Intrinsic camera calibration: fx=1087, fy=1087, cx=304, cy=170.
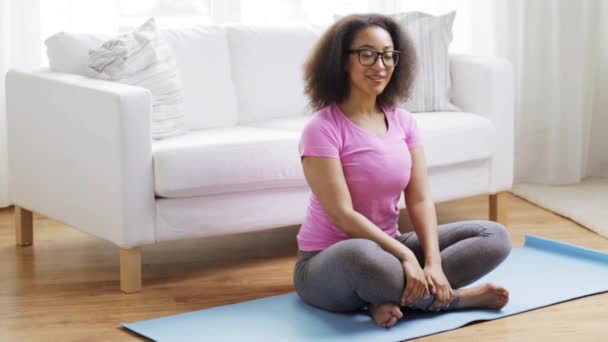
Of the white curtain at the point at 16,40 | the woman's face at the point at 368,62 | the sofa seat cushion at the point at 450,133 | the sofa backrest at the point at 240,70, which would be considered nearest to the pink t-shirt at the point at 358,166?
the woman's face at the point at 368,62

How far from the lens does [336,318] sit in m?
2.79

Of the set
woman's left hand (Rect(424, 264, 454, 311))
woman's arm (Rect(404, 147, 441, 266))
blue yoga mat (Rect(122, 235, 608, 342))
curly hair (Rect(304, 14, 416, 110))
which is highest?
curly hair (Rect(304, 14, 416, 110))

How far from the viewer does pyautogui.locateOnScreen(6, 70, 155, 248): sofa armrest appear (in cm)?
304

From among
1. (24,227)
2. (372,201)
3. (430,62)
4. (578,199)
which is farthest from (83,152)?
(578,199)

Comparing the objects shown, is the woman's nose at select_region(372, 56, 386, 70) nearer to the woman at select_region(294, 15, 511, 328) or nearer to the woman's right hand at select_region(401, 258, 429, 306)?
the woman at select_region(294, 15, 511, 328)

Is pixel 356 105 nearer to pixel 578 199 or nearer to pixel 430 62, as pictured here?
pixel 430 62

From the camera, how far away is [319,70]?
2.86m

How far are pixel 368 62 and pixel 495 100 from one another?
1.20 m

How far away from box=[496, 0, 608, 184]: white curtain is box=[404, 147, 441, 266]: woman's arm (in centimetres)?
197

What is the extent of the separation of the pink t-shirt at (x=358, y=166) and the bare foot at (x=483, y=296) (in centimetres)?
27

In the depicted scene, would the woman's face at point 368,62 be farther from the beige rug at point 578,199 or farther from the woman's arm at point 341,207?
the beige rug at point 578,199

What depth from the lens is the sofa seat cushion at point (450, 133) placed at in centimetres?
361

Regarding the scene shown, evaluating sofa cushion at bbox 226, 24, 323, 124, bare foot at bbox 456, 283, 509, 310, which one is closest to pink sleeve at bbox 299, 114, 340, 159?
bare foot at bbox 456, 283, 509, 310

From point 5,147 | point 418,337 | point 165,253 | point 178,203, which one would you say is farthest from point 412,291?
point 5,147
